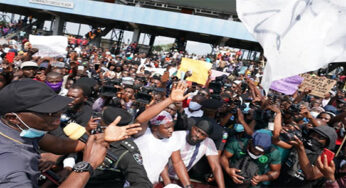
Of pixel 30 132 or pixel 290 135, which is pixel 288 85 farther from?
pixel 30 132

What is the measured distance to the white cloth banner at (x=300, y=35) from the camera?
2646mm

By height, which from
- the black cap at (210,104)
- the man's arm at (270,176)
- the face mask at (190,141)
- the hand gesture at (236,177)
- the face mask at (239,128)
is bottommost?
the hand gesture at (236,177)

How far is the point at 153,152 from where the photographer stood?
2660 mm

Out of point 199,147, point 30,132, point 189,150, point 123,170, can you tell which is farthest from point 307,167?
point 30,132

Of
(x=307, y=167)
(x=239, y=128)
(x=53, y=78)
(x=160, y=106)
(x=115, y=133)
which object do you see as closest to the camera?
(x=115, y=133)

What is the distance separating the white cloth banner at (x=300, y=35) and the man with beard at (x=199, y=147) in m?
0.88

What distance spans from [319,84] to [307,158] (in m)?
4.96

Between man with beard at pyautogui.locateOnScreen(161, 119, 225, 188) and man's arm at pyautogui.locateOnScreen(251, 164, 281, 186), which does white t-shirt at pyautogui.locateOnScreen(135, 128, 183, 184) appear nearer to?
man with beard at pyautogui.locateOnScreen(161, 119, 225, 188)

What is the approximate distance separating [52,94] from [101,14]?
71.0 ft

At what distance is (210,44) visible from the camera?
27.8 metres

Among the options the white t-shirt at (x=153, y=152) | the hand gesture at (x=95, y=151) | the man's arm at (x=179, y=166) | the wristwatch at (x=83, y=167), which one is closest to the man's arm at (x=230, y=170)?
the man's arm at (x=179, y=166)

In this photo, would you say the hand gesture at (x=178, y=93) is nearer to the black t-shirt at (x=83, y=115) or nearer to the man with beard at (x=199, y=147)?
the man with beard at (x=199, y=147)

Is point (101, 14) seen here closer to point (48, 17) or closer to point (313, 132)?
point (48, 17)

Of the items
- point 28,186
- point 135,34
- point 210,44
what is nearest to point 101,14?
point 135,34
